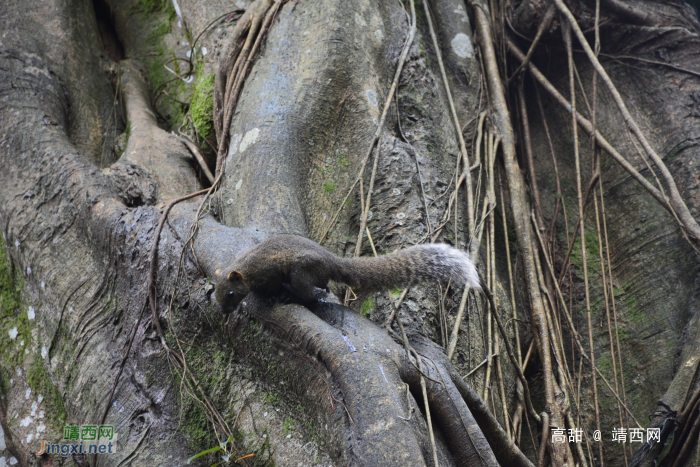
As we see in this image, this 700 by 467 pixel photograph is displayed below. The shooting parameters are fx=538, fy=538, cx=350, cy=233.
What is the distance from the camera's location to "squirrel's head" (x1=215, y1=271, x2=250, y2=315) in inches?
107

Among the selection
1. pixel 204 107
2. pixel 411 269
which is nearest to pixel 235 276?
pixel 411 269

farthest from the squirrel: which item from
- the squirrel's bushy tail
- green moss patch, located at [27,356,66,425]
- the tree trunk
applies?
green moss patch, located at [27,356,66,425]

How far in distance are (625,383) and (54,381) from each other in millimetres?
3937

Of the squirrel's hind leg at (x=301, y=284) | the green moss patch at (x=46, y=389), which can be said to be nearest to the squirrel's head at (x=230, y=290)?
the squirrel's hind leg at (x=301, y=284)

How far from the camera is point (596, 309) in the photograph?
14.1 feet

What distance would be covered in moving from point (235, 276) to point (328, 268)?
54 centimetres

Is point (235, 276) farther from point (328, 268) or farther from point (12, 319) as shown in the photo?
point (12, 319)

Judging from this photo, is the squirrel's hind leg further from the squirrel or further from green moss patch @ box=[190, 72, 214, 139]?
green moss patch @ box=[190, 72, 214, 139]

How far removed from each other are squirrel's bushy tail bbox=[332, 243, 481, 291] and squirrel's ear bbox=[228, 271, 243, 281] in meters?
0.56

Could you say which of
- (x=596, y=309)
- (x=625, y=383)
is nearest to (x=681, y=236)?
(x=596, y=309)

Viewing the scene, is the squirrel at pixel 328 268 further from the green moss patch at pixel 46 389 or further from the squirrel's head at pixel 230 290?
the green moss patch at pixel 46 389

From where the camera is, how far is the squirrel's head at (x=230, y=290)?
272 centimetres

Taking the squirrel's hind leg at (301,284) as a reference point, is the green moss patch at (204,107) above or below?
above

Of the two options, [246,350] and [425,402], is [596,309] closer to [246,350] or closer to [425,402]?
[425,402]
